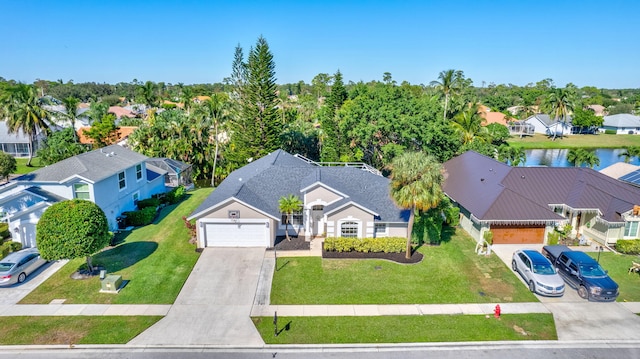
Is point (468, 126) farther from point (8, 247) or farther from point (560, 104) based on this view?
point (8, 247)

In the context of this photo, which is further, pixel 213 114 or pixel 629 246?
pixel 213 114

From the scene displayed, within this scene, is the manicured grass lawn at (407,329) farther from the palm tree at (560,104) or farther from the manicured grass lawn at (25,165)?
the palm tree at (560,104)

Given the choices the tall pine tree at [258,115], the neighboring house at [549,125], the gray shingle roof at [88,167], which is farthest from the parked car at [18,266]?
the neighboring house at [549,125]

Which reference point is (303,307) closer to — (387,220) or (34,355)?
(387,220)

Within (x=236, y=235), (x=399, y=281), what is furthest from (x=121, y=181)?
(x=399, y=281)

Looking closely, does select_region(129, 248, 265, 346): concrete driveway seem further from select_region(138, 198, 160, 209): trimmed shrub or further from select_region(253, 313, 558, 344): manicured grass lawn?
select_region(138, 198, 160, 209): trimmed shrub

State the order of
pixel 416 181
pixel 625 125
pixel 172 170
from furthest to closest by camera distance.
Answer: pixel 625 125 → pixel 172 170 → pixel 416 181
